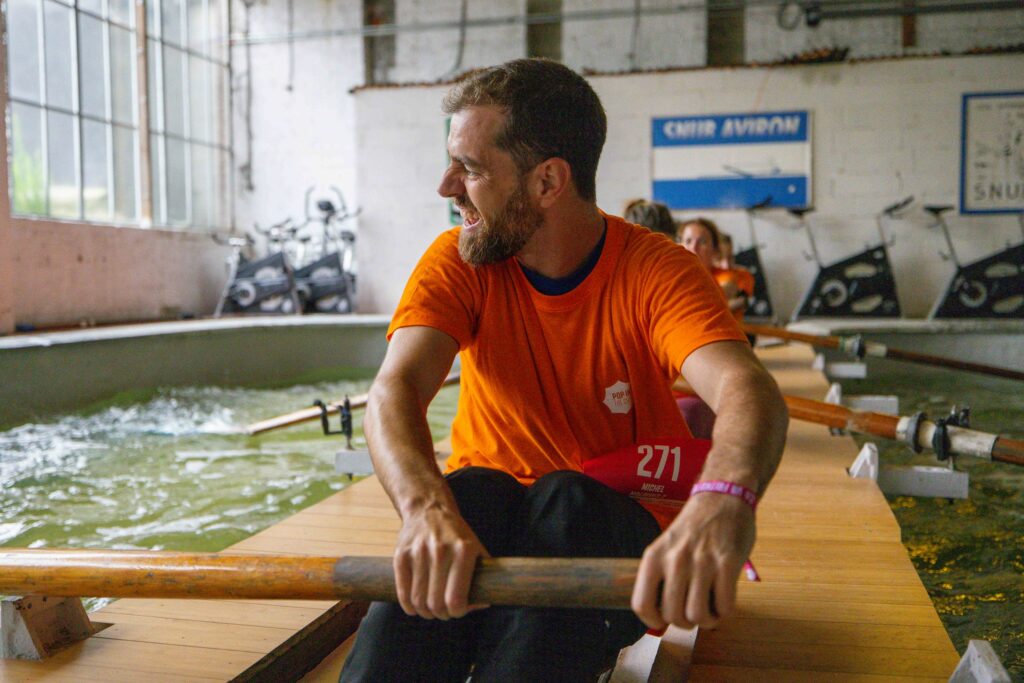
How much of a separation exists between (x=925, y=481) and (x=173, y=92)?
8404 mm

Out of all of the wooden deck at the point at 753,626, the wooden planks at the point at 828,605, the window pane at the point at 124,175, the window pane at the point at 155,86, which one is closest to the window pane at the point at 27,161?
the window pane at the point at 124,175

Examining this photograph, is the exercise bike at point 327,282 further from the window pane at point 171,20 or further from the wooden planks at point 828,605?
the wooden planks at point 828,605

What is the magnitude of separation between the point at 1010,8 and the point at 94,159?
8288 mm

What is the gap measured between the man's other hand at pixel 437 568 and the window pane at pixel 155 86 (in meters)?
8.62

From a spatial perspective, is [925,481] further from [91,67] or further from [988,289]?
[91,67]

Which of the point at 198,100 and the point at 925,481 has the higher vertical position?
the point at 198,100

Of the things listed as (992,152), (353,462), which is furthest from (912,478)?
(992,152)

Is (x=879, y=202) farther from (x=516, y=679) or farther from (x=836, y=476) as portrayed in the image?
(x=516, y=679)

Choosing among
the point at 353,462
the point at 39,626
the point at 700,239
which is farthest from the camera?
the point at 700,239

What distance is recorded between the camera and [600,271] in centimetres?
148

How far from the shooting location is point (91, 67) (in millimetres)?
7758

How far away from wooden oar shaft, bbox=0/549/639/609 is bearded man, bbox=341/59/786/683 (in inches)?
4.1

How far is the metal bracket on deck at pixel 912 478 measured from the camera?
2602 millimetres

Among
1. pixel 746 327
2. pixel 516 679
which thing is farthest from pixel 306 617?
pixel 746 327
